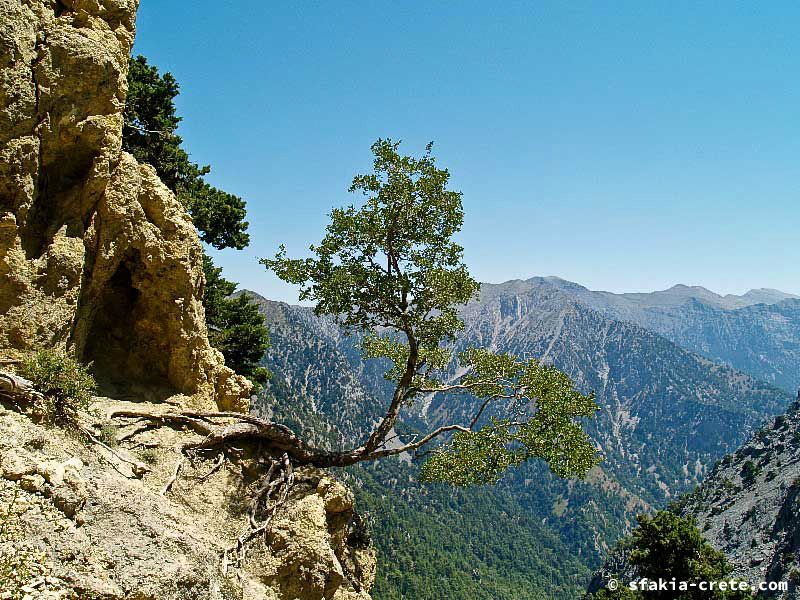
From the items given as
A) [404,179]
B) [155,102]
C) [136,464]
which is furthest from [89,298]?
[155,102]

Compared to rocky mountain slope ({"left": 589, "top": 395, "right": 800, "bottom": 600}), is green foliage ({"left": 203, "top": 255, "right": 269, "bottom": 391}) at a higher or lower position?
higher

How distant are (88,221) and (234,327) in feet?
60.3

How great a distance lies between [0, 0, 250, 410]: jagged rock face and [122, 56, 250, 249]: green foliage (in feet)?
35.9

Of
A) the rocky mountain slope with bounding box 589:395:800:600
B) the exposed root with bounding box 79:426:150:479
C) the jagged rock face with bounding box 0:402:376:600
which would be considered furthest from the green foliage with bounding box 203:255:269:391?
the rocky mountain slope with bounding box 589:395:800:600

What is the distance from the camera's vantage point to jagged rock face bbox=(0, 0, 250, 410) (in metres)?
10.9

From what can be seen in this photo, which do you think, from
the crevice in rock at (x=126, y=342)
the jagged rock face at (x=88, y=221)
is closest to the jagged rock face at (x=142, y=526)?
the crevice in rock at (x=126, y=342)

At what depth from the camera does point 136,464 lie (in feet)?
38.1

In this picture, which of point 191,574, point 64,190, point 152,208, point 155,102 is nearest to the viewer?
point 191,574

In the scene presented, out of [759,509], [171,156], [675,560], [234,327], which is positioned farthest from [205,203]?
[759,509]

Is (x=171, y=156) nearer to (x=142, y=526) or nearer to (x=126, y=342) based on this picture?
(x=126, y=342)

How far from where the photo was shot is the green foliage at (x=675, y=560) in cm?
3055

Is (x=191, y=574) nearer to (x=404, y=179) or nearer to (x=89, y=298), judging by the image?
(x=89, y=298)

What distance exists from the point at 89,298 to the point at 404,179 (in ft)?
38.8

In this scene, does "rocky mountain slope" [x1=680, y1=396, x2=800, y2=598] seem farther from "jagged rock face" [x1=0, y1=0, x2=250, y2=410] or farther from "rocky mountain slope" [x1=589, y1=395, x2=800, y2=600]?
"jagged rock face" [x1=0, y1=0, x2=250, y2=410]
